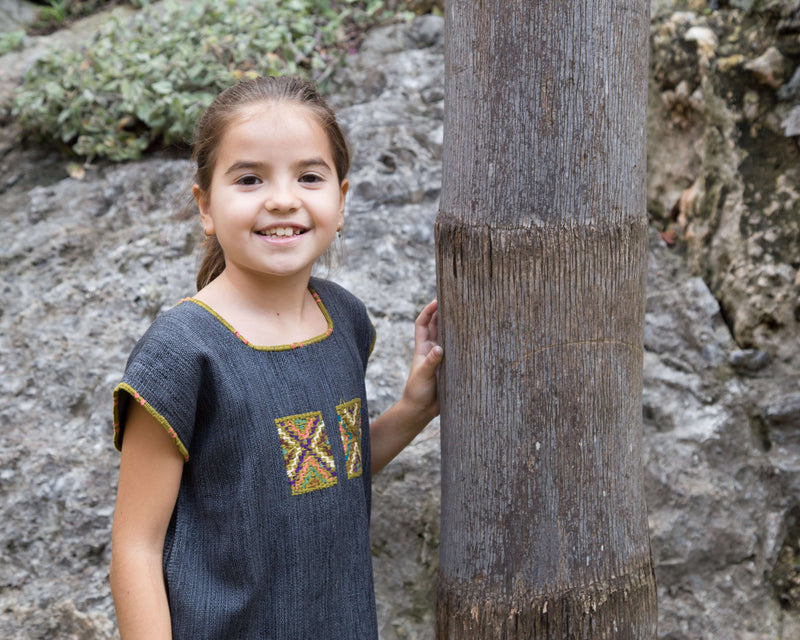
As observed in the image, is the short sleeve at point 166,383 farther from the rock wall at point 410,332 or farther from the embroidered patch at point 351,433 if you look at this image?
the rock wall at point 410,332

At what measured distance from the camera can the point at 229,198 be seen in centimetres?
158

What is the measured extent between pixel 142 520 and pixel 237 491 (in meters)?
0.17

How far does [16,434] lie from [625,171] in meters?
1.95

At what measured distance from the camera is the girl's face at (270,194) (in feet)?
5.18

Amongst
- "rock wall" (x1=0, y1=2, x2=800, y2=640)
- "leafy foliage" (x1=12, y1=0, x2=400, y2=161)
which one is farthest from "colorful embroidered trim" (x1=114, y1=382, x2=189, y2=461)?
"leafy foliage" (x1=12, y1=0, x2=400, y2=161)

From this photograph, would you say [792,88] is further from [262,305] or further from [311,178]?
[262,305]

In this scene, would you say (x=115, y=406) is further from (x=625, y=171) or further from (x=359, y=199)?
(x=359, y=199)

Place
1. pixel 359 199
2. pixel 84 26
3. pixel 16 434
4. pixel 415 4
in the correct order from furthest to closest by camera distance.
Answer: pixel 84 26 → pixel 415 4 → pixel 359 199 → pixel 16 434

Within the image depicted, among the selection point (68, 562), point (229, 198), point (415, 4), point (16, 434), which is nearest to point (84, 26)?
point (415, 4)

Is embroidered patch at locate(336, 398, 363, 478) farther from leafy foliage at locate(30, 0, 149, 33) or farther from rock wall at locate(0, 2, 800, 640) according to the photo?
leafy foliage at locate(30, 0, 149, 33)

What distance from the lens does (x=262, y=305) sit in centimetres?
167

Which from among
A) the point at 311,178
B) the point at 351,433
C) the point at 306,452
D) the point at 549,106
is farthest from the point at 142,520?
the point at 549,106

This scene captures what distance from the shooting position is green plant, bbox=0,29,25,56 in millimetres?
4230

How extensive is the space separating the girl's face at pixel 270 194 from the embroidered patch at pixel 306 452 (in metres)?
0.28
